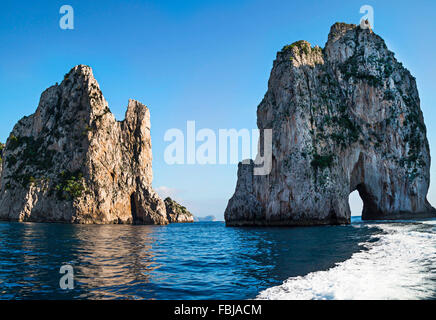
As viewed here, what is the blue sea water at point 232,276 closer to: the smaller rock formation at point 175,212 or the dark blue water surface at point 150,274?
the dark blue water surface at point 150,274

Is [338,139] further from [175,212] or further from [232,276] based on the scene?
[175,212]

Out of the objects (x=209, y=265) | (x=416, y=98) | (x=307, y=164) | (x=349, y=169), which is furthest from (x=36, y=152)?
(x=416, y=98)

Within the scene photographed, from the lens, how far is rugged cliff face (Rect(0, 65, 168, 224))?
75500 millimetres

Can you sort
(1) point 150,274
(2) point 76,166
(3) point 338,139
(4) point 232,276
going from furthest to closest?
(2) point 76,166, (3) point 338,139, (1) point 150,274, (4) point 232,276

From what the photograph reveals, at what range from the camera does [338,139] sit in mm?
60625

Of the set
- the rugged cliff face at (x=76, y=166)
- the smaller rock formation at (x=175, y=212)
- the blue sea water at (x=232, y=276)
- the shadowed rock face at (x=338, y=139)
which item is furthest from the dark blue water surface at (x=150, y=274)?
the smaller rock formation at (x=175, y=212)

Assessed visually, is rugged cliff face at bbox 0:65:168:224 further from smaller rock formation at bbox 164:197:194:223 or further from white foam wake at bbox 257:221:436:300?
white foam wake at bbox 257:221:436:300

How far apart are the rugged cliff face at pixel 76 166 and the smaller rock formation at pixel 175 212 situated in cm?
4315

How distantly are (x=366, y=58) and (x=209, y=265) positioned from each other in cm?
6829

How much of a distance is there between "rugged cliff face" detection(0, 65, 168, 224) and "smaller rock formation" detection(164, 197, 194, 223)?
142 feet

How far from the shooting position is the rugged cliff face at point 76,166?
75500mm

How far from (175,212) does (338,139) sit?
95.5 m

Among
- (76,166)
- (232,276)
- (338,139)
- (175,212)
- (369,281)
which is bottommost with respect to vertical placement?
(175,212)

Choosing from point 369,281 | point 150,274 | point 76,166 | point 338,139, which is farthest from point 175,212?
point 369,281
